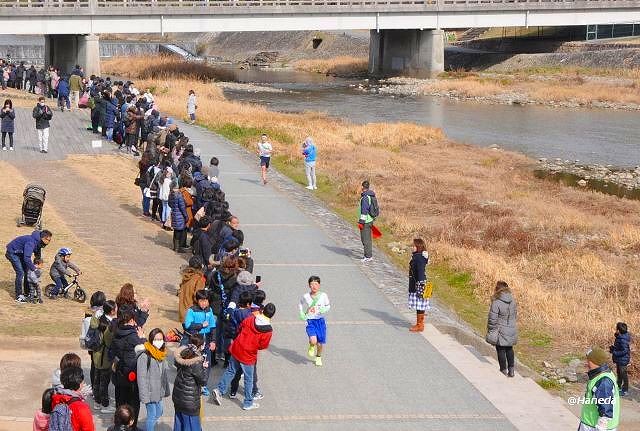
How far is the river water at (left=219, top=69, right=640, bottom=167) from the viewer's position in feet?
151

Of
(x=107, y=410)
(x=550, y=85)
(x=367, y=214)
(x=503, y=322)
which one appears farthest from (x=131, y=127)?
(x=550, y=85)

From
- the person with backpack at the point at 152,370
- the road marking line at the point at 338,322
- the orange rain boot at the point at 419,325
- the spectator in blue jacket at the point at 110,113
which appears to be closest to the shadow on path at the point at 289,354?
the road marking line at the point at 338,322

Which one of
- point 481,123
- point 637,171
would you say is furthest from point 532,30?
point 637,171

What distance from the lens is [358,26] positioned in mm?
73562

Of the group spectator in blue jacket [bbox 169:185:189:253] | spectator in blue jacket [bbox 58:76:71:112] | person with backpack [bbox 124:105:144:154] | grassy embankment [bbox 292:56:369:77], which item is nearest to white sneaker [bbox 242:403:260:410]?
spectator in blue jacket [bbox 169:185:189:253]

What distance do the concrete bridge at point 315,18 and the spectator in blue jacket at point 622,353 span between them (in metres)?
52.8

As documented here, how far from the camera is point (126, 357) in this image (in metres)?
10.7

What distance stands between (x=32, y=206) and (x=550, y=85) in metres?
58.1

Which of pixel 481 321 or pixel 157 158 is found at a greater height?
pixel 157 158

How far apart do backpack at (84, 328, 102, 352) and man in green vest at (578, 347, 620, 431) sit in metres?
5.26

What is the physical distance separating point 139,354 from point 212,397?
1.86 meters

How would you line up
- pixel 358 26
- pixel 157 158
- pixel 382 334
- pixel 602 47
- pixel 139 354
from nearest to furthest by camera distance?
pixel 139 354, pixel 382 334, pixel 157 158, pixel 358 26, pixel 602 47

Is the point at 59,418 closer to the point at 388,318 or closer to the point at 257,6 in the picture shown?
the point at 388,318

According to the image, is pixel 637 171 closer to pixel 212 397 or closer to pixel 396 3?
pixel 212 397
